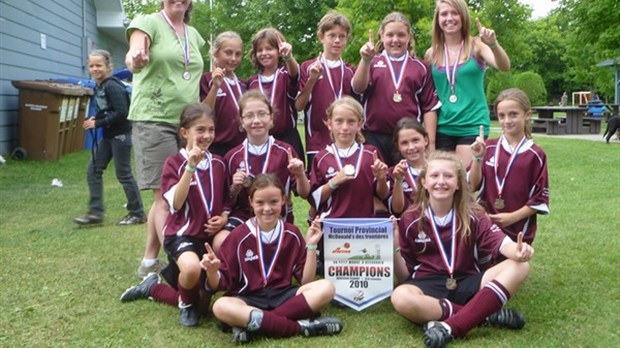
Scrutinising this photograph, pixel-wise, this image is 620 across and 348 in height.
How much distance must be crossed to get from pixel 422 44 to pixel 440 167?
11710 millimetres

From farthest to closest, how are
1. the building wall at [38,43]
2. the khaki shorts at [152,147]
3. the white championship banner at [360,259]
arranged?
the building wall at [38,43] < the khaki shorts at [152,147] < the white championship banner at [360,259]

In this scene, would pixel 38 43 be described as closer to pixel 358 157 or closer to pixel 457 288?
pixel 358 157

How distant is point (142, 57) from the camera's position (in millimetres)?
4305

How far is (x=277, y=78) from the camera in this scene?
4.72m

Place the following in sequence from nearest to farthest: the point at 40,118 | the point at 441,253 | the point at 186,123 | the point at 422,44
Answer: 1. the point at 441,253
2. the point at 186,123
3. the point at 40,118
4. the point at 422,44

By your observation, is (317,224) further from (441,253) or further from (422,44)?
(422,44)

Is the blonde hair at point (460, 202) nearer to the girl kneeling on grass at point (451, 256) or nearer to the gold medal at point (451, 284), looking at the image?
the girl kneeling on grass at point (451, 256)

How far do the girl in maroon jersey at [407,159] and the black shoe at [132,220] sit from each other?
10.6 feet

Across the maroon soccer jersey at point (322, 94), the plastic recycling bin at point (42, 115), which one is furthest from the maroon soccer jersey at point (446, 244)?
the plastic recycling bin at point (42, 115)

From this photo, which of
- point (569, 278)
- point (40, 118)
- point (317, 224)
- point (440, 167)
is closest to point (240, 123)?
point (317, 224)

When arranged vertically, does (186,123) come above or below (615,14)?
Answer: below

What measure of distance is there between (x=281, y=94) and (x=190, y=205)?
1.17 meters

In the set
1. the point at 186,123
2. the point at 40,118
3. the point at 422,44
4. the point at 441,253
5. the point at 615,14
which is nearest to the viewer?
the point at 441,253

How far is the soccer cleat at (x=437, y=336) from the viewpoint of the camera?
334cm
